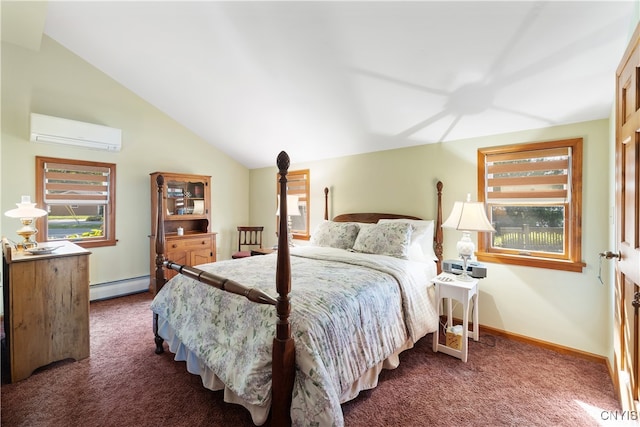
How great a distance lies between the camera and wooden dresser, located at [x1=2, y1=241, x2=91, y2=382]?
6.71 feet

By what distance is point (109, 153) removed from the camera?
3850 mm

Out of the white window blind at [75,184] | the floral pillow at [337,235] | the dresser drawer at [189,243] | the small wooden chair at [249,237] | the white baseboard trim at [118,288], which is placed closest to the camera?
the floral pillow at [337,235]

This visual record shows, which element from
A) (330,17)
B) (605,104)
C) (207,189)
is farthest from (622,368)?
(207,189)

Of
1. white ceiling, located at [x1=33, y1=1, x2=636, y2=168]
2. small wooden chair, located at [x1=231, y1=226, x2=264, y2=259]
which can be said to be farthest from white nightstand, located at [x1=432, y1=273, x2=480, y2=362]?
small wooden chair, located at [x1=231, y1=226, x2=264, y2=259]

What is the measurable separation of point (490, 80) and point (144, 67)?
12.1 ft

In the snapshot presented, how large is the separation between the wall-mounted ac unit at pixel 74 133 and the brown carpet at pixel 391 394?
2.45m

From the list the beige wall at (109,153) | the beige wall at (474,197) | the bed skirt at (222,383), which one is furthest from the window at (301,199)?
the bed skirt at (222,383)

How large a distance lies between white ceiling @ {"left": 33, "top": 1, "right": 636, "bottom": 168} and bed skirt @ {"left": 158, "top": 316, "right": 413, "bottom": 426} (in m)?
2.13

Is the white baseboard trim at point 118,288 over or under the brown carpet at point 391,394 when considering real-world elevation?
over

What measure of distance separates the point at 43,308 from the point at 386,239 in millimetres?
2913

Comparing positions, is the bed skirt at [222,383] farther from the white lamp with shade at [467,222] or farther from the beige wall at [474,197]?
the beige wall at [474,197]

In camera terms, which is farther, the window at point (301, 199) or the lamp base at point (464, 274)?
the window at point (301, 199)

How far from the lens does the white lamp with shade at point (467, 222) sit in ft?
8.15

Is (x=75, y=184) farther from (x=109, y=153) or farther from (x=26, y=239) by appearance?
(x=26, y=239)
